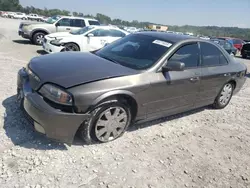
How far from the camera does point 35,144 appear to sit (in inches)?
121

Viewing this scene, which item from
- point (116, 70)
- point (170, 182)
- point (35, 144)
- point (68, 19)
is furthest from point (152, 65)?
point (68, 19)

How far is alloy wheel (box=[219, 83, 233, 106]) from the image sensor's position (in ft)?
16.7

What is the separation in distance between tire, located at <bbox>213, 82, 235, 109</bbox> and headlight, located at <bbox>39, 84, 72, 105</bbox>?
139 inches

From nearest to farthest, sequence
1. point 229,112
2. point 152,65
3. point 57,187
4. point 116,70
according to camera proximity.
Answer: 1. point 57,187
2. point 116,70
3. point 152,65
4. point 229,112

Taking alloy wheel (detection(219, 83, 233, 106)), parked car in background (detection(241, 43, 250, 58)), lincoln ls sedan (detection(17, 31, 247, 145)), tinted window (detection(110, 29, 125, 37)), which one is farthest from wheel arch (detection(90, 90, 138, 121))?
parked car in background (detection(241, 43, 250, 58))

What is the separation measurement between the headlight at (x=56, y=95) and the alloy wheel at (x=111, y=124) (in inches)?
21.8

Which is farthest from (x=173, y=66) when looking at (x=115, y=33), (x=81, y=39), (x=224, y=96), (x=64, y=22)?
(x=64, y=22)

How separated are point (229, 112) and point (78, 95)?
3860 millimetres

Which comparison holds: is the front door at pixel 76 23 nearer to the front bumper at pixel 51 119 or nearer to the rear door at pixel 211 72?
the rear door at pixel 211 72

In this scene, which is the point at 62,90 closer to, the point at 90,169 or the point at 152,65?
the point at 90,169

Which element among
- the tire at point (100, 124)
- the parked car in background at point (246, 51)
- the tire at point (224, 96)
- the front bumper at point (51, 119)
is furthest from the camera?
A: the parked car in background at point (246, 51)

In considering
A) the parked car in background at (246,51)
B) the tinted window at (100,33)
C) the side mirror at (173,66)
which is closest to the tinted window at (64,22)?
the tinted window at (100,33)

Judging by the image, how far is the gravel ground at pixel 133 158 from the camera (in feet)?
8.61

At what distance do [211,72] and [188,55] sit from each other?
705mm
